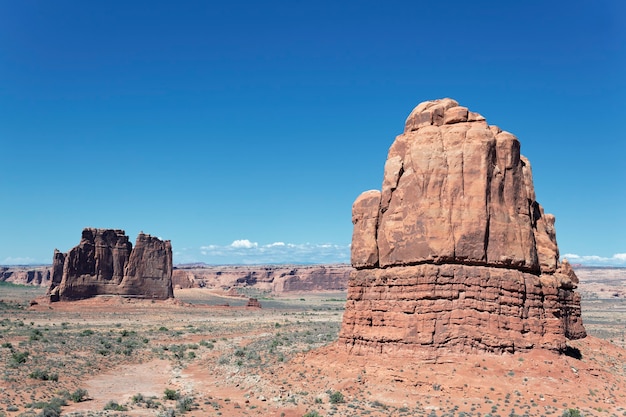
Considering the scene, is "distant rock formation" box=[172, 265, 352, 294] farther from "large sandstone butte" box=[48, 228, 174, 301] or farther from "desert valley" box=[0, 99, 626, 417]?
"desert valley" box=[0, 99, 626, 417]

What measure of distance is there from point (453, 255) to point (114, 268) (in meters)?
68.7

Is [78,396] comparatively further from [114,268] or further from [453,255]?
[114,268]

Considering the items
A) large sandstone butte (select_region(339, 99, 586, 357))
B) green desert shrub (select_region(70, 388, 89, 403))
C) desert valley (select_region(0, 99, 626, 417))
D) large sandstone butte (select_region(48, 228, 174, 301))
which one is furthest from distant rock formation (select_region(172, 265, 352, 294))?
large sandstone butte (select_region(339, 99, 586, 357))

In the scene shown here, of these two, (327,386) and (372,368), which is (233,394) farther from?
(372,368)

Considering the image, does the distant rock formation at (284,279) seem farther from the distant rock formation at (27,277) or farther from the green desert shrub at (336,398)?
the green desert shrub at (336,398)

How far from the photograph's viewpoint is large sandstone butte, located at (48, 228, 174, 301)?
78.1 metres

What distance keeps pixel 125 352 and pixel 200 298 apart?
3033 inches

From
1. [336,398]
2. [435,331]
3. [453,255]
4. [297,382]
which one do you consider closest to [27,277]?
[297,382]

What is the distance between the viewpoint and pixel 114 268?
81.1 metres

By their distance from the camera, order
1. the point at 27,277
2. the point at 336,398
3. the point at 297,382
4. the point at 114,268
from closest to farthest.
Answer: the point at 336,398 → the point at 297,382 → the point at 114,268 → the point at 27,277

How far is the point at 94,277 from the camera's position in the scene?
79.6 meters

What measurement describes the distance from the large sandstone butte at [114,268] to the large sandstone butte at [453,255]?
63.3m

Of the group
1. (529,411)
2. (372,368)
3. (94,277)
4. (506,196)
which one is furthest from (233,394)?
(94,277)

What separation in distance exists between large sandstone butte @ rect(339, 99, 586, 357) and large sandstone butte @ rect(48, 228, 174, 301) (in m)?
63.3
